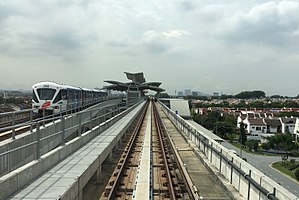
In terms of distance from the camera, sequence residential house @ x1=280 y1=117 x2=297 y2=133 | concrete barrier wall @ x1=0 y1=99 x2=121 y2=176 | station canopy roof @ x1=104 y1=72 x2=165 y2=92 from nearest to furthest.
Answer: concrete barrier wall @ x1=0 y1=99 x2=121 y2=176 < station canopy roof @ x1=104 y1=72 x2=165 y2=92 < residential house @ x1=280 y1=117 x2=297 y2=133

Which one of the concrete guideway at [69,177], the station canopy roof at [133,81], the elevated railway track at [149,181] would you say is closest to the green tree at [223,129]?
the station canopy roof at [133,81]

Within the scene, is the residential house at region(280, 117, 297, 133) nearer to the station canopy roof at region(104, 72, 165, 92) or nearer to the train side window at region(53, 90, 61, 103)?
the station canopy roof at region(104, 72, 165, 92)

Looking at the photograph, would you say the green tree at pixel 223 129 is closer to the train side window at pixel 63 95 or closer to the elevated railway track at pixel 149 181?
the train side window at pixel 63 95

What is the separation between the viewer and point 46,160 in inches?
324

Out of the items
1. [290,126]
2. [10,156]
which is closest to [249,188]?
[10,156]

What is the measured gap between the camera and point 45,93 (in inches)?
1083

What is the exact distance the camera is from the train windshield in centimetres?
2742

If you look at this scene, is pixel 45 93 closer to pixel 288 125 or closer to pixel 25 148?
pixel 25 148

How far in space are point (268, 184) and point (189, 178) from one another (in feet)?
14.1

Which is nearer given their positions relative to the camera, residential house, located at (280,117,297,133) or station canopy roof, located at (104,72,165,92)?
station canopy roof, located at (104,72,165,92)

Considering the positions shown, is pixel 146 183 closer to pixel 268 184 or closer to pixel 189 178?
pixel 189 178

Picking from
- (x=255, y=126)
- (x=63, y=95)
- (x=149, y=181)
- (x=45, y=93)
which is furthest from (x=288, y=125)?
(x=149, y=181)

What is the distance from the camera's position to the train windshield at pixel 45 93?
2742 cm

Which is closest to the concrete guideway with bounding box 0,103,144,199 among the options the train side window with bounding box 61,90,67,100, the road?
the train side window with bounding box 61,90,67,100
